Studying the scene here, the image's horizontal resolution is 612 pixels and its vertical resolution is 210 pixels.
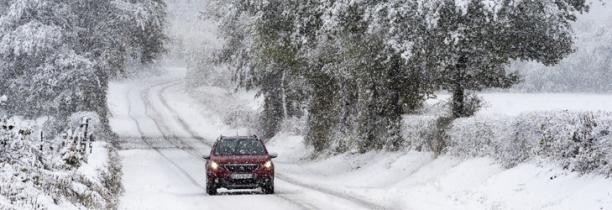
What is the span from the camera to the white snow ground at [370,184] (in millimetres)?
17469

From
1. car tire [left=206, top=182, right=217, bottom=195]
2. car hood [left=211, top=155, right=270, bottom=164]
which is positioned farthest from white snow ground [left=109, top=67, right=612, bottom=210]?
car hood [left=211, top=155, right=270, bottom=164]

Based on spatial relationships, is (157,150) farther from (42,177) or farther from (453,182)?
(42,177)

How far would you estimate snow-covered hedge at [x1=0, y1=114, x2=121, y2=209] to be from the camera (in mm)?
11227

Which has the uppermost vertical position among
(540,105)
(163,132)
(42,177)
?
(42,177)

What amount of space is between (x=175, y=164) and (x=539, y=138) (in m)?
20.4

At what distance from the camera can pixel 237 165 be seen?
2169cm

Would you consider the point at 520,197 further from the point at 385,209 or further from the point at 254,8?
the point at 254,8

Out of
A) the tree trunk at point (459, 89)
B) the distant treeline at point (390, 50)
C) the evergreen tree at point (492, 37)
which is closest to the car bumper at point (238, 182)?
the distant treeline at point (390, 50)

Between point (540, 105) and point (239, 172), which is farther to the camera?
point (540, 105)

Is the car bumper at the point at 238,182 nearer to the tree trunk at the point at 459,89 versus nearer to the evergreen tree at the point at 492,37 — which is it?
the evergreen tree at the point at 492,37

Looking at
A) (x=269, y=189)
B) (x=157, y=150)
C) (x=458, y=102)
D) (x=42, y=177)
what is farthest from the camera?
(x=157, y=150)

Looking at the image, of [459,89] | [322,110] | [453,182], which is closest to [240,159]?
[453,182]

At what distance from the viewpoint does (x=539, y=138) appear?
19109mm

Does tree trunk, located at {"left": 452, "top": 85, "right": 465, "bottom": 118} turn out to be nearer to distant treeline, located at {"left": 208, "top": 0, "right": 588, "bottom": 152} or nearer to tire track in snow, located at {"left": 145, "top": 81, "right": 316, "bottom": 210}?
distant treeline, located at {"left": 208, "top": 0, "right": 588, "bottom": 152}
